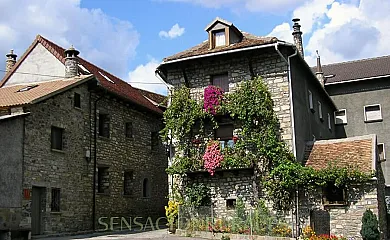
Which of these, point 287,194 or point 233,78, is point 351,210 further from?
point 233,78

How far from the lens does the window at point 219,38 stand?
827 inches

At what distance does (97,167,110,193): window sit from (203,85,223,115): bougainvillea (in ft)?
20.1

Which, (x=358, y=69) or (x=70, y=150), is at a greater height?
(x=358, y=69)

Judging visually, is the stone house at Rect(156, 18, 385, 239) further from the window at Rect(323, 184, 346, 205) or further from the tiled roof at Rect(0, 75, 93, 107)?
the tiled roof at Rect(0, 75, 93, 107)

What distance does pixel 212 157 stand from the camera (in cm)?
1969

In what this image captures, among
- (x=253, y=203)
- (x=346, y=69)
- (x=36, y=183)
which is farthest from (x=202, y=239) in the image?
(x=346, y=69)

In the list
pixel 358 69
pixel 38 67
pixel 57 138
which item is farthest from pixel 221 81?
pixel 358 69

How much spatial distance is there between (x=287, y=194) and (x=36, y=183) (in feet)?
31.1

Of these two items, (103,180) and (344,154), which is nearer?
(344,154)

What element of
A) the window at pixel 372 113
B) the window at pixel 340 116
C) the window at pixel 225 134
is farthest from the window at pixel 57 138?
the window at pixel 372 113

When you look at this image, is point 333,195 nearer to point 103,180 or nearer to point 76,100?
point 103,180

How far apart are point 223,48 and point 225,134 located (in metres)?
3.54

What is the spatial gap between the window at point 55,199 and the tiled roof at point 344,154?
10123 millimetres

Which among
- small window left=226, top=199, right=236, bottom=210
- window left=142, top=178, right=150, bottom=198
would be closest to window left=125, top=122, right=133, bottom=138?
window left=142, top=178, right=150, bottom=198
